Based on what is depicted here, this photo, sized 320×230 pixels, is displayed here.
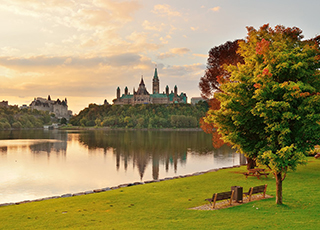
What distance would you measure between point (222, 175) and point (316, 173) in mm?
6324

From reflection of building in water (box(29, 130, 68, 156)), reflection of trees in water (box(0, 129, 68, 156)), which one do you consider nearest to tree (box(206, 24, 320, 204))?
reflection of trees in water (box(0, 129, 68, 156))

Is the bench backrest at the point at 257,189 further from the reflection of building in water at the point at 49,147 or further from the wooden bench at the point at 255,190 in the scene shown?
the reflection of building in water at the point at 49,147

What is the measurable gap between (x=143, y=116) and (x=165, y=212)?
144 m

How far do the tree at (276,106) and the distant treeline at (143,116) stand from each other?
4983 inches

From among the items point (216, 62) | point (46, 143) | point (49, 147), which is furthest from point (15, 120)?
point (216, 62)

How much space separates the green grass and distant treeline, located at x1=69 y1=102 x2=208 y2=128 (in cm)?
12426

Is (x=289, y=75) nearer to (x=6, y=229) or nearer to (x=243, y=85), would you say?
(x=243, y=85)

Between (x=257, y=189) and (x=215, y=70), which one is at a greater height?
(x=215, y=70)

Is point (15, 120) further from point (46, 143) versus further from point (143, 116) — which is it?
point (46, 143)

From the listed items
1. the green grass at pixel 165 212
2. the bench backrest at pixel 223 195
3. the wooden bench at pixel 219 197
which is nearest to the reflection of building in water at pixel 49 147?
the green grass at pixel 165 212

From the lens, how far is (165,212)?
1159 cm

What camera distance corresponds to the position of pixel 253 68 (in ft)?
41.4

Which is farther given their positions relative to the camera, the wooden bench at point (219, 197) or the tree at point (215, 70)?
the tree at point (215, 70)

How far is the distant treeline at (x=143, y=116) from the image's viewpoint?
14184 centimetres
